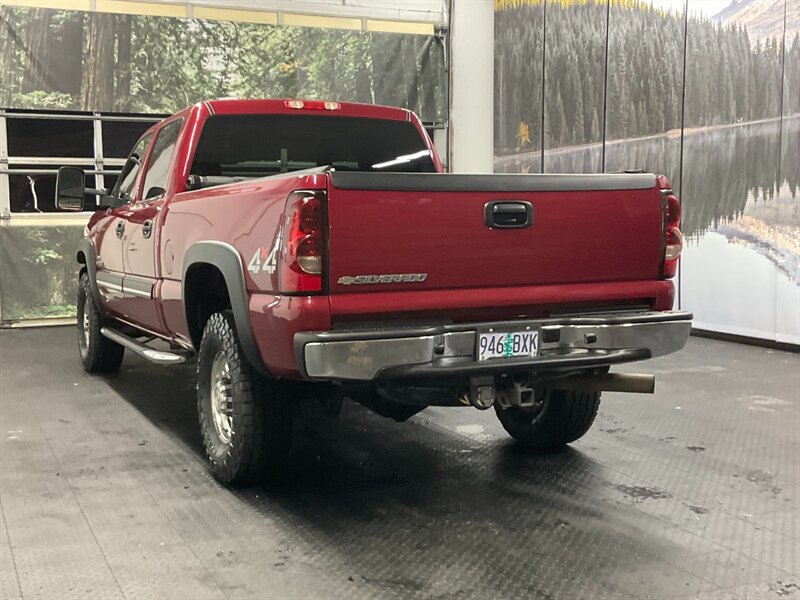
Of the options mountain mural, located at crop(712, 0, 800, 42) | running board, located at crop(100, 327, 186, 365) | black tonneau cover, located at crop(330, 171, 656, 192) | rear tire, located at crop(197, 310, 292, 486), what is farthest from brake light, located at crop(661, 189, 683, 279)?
mountain mural, located at crop(712, 0, 800, 42)

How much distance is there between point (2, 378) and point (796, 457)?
17.6ft

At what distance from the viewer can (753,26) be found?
7.35 m

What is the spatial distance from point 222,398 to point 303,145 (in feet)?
5.48

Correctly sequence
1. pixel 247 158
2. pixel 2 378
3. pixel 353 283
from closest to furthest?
1. pixel 353 283
2. pixel 247 158
3. pixel 2 378

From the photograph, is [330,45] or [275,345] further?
[330,45]

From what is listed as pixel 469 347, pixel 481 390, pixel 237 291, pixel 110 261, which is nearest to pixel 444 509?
pixel 481 390

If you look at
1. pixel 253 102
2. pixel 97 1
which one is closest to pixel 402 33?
pixel 97 1

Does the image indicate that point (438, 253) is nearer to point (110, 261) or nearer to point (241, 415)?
point (241, 415)

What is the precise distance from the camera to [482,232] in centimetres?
305

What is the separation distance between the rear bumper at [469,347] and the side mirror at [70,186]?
2895 millimetres

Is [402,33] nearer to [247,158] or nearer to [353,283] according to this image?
[247,158]

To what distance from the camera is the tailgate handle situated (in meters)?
3.06

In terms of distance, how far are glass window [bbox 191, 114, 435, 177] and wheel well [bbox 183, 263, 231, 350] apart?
76cm

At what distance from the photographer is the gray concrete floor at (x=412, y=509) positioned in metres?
2.65
